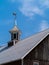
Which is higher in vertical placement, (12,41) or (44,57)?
(12,41)

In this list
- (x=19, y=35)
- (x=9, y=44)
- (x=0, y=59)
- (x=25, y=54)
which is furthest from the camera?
(x=19, y=35)

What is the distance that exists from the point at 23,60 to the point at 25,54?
2.28ft

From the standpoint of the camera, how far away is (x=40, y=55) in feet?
101

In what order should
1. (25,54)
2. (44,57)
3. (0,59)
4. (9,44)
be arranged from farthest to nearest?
1. (9,44)
2. (0,59)
3. (44,57)
4. (25,54)

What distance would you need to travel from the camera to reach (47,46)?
31.5 m

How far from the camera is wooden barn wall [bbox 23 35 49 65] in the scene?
97.8ft

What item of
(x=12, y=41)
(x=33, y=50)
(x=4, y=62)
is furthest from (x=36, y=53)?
(x=12, y=41)


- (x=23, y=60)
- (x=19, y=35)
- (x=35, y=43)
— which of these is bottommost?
(x=23, y=60)

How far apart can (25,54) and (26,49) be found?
4.47 ft

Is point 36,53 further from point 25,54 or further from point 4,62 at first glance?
point 4,62

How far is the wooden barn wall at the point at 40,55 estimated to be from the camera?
29.8 meters

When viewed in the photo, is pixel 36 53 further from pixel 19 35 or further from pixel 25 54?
pixel 19 35

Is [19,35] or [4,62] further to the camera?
[19,35]

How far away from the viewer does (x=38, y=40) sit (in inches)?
1213
